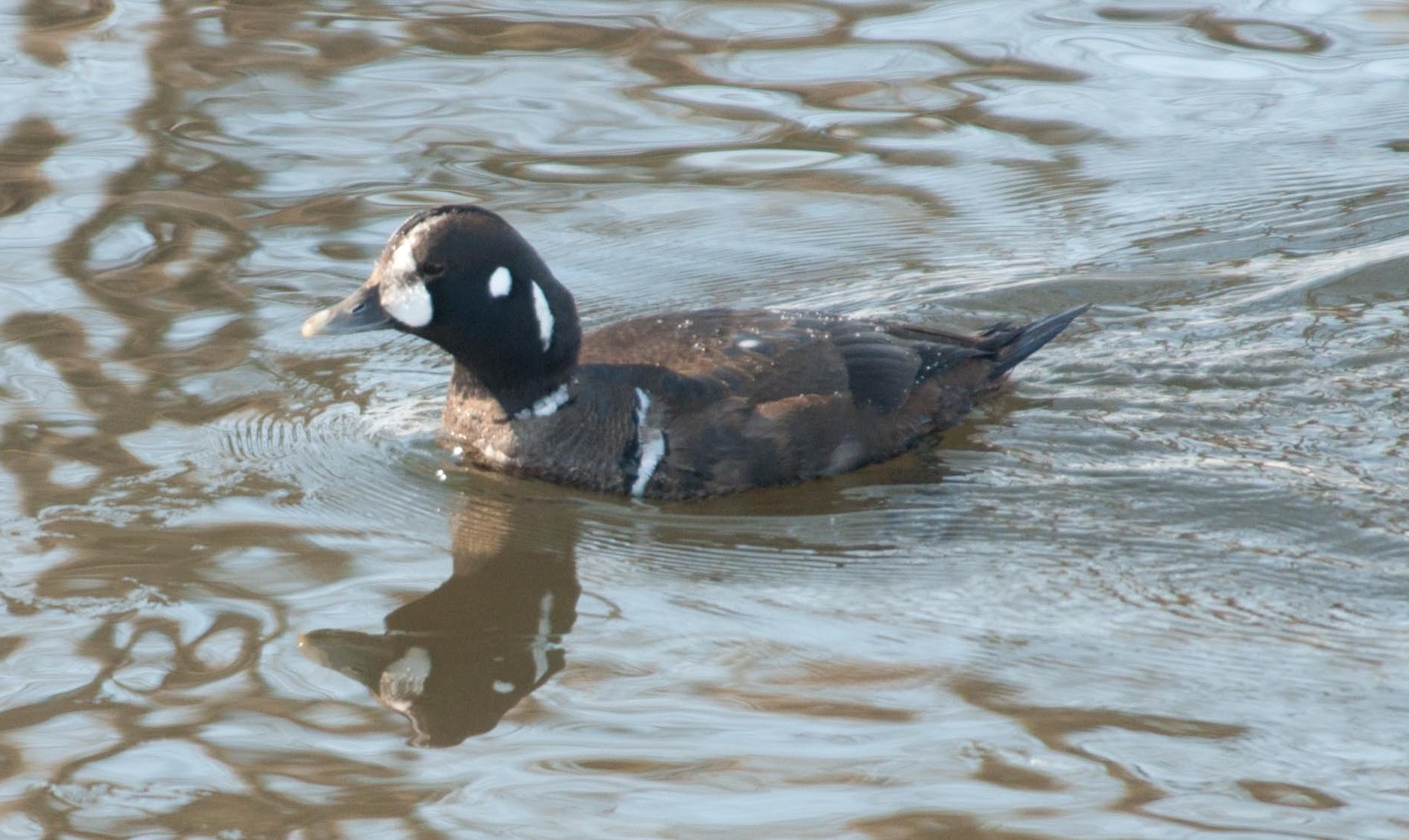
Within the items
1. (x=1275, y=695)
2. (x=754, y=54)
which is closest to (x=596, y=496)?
(x=1275, y=695)

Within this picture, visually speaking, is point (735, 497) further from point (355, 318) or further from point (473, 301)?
point (355, 318)

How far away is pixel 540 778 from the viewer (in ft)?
15.5

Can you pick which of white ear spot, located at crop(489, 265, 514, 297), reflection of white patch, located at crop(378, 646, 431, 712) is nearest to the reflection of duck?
reflection of white patch, located at crop(378, 646, 431, 712)

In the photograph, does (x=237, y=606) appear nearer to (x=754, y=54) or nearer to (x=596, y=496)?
(x=596, y=496)

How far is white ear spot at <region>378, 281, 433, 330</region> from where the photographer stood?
255 inches

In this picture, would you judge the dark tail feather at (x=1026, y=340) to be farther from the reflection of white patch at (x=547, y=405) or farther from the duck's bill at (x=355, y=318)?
the duck's bill at (x=355, y=318)

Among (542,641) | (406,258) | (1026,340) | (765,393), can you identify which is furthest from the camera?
(1026,340)

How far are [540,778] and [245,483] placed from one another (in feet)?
7.74

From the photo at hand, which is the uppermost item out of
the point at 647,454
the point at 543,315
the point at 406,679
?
the point at 543,315

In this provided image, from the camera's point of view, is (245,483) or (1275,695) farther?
(245,483)

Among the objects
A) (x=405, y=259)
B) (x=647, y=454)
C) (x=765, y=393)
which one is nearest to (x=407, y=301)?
(x=405, y=259)

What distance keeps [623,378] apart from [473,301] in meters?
0.63

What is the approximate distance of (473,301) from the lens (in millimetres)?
6547

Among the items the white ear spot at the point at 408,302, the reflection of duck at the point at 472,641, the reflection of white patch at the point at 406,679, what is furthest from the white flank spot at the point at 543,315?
the reflection of white patch at the point at 406,679
